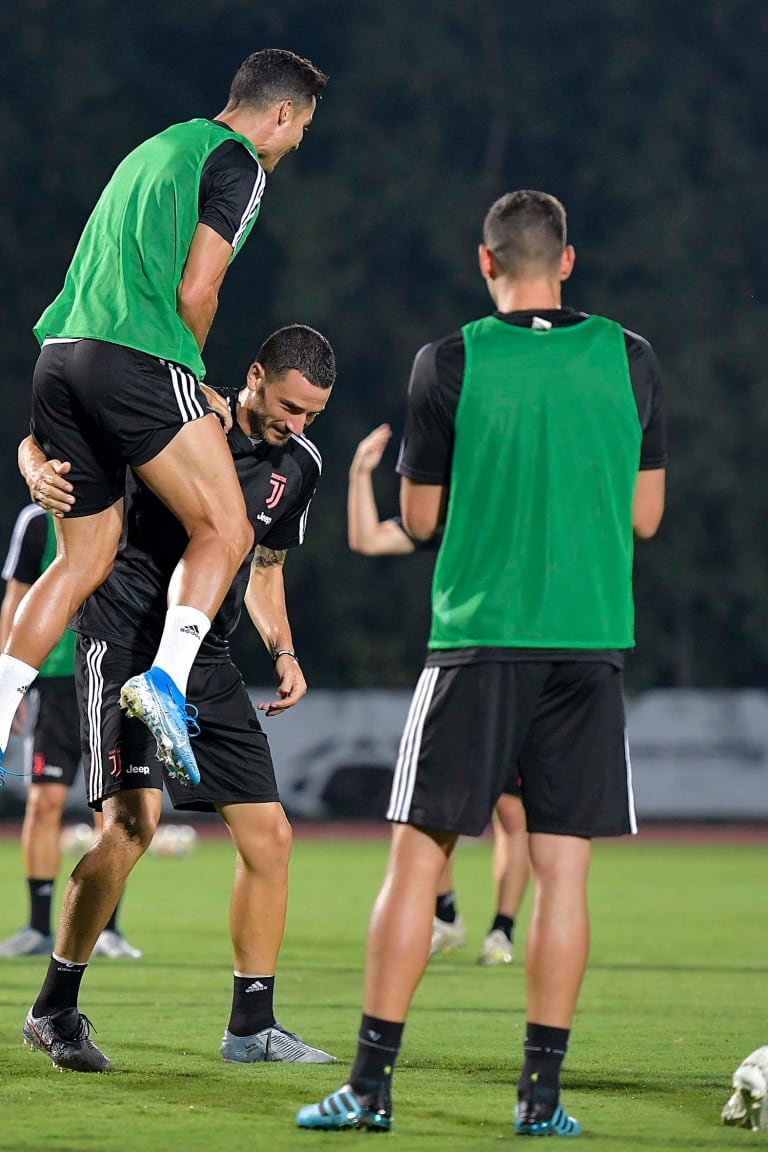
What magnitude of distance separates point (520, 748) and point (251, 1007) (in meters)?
1.80

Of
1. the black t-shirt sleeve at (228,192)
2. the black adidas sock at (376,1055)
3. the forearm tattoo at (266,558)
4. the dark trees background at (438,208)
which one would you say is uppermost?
the dark trees background at (438,208)

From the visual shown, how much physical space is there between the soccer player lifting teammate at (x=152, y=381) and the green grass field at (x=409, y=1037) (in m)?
1.04

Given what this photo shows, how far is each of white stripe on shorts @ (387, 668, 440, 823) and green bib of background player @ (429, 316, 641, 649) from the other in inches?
5.0

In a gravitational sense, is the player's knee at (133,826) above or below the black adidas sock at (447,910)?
above

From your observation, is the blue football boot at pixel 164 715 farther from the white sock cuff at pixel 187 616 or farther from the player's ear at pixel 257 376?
the player's ear at pixel 257 376

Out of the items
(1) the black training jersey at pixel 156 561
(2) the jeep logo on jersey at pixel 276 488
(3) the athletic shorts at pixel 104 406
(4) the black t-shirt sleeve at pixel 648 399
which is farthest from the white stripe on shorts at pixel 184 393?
(4) the black t-shirt sleeve at pixel 648 399

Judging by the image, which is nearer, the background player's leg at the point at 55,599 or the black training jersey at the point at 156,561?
the background player's leg at the point at 55,599

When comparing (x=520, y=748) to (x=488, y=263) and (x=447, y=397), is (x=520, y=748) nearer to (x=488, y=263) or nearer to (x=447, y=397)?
A: (x=447, y=397)

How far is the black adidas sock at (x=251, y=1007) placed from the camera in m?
5.84

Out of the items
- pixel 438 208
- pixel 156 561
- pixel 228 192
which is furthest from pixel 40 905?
pixel 438 208

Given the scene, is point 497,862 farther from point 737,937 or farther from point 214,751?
point 214,751

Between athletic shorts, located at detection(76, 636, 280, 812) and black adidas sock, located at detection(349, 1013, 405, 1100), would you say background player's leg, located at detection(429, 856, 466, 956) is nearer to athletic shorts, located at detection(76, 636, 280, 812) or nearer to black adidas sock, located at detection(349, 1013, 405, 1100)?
athletic shorts, located at detection(76, 636, 280, 812)

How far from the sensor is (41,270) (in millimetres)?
34250

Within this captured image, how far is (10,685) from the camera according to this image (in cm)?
573
